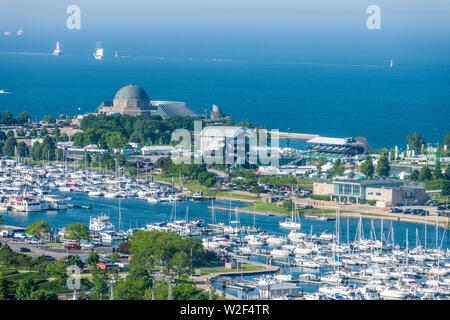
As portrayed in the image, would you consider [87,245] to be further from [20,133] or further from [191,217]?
[20,133]

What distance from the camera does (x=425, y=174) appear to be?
2692cm

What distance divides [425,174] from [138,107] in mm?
17090

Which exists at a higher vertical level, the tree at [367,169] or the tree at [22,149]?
the tree at [22,149]

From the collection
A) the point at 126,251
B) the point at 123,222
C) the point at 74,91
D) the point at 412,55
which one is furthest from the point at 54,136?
the point at 412,55

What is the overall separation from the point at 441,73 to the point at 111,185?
66643 mm

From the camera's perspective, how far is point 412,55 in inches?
Answer: 4486

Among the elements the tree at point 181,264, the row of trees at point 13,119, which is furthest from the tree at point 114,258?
the row of trees at point 13,119

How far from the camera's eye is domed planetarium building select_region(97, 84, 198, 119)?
40531mm

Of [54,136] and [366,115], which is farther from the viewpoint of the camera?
[366,115]

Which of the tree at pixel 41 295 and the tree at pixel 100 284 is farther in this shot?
the tree at pixel 100 284

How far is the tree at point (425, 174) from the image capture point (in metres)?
26.8

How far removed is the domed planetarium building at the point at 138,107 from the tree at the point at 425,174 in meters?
15.4

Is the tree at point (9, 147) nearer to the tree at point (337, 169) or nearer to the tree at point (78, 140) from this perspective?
the tree at point (78, 140)
